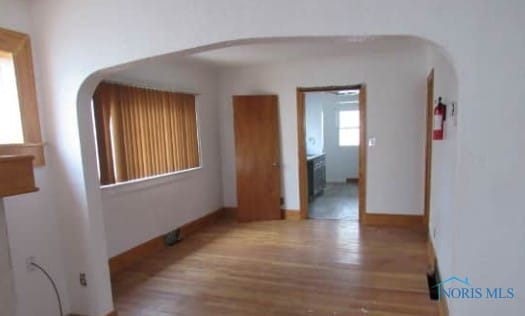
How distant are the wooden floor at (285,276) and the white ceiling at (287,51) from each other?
2.31 meters

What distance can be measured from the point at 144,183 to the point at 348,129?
219 inches

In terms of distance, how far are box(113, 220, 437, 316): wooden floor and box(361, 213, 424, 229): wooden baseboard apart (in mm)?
196

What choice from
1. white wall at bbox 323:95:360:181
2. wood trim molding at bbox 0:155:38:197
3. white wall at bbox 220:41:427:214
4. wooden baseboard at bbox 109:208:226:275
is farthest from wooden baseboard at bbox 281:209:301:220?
wood trim molding at bbox 0:155:38:197

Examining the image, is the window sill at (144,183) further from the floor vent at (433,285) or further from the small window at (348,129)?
the small window at (348,129)

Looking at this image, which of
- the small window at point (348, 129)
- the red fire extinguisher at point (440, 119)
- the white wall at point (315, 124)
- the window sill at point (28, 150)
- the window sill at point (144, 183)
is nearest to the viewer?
the window sill at point (28, 150)

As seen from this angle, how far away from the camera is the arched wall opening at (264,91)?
3.37 meters

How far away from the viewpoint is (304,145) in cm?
475

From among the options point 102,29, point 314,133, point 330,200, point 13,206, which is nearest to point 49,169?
point 13,206

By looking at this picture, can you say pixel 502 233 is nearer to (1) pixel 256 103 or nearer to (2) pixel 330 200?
(1) pixel 256 103

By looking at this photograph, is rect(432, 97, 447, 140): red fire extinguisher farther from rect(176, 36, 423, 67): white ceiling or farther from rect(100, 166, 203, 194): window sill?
rect(100, 166, 203, 194): window sill

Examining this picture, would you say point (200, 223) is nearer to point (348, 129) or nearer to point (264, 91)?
point (264, 91)

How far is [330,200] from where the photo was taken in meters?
6.01

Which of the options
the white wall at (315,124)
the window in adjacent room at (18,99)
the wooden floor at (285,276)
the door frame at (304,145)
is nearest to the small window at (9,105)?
the window in adjacent room at (18,99)

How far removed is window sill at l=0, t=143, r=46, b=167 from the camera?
6.63 feet
